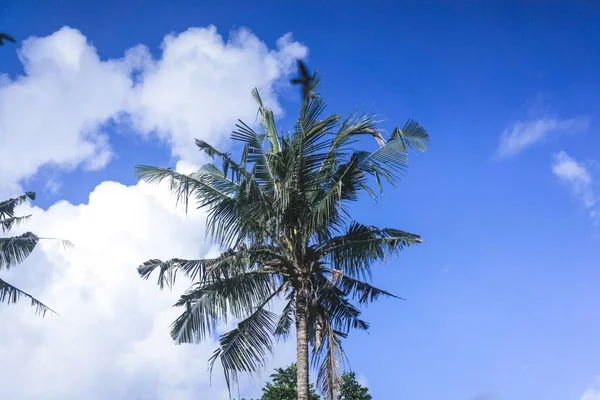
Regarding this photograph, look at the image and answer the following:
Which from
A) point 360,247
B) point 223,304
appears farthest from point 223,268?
point 360,247

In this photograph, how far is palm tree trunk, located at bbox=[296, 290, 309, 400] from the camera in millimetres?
12797

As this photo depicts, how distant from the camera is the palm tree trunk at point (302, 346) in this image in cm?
1280

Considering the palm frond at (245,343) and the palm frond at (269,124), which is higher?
the palm frond at (269,124)

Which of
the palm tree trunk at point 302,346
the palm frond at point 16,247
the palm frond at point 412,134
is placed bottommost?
the palm tree trunk at point 302,346

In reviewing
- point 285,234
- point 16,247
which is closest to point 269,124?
→ point 285,234

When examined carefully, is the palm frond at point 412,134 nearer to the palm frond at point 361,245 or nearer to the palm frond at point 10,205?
the palm frond at point 361,245

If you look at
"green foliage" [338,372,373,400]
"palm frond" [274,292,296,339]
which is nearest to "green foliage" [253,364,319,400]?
"green foliage" [338,372,373,400]

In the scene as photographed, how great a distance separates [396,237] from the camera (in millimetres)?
14117

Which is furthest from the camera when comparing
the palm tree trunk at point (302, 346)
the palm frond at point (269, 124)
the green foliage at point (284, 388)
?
the green foliage at point (284, 388)

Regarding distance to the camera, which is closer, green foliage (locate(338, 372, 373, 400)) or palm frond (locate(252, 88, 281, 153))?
palm frond (locate(252, 88, 281, 153))

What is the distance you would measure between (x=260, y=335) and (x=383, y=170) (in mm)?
4591

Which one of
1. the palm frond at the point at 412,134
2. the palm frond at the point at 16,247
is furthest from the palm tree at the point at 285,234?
the palm frond at the point at 16,247

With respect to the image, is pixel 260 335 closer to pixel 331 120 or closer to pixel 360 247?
pixel 360 247

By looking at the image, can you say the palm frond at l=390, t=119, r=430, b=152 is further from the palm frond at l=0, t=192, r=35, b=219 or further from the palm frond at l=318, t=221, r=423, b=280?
the palm frond at l=0, t=192, r=35, b=219
